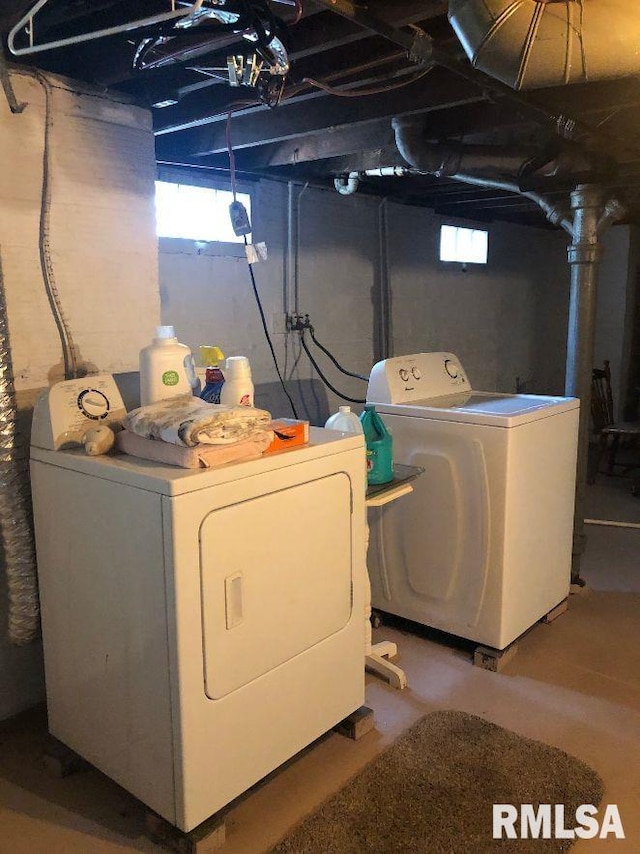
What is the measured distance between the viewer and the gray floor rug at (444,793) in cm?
170

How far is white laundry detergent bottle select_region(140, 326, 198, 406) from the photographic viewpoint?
6.40 feet

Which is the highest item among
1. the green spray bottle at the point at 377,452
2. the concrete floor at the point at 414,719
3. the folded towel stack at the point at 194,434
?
the folded towel stack at the point at 194,434

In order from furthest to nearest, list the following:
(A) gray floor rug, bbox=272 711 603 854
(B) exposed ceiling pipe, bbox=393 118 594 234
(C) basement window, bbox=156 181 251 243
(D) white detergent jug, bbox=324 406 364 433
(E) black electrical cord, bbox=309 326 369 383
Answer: (E) black electrical cord, bbox=309 326 369 383
(C) basement window, bbox=156 181 251 243
(B) exposed ceiling pipe, bbox=393 118 594 234
(D) white detergent jug, bbox=324 406 364 433
(A) gray floor rug, bbox=272 711 603 854

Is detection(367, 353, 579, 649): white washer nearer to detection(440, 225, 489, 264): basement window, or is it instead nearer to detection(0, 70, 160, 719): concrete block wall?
detection(0, 70, 160, 719): concrete block wall

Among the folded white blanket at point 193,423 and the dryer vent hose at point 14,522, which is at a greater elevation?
the folded white blanket at point 193,423

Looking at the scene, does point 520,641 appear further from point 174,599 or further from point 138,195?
point 138,195

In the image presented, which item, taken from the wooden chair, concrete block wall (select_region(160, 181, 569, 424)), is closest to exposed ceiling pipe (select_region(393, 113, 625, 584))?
concrete block wall (select_region(160, 181, 569, 424))

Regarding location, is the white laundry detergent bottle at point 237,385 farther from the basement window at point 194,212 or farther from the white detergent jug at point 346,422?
the basement window at point 194,212

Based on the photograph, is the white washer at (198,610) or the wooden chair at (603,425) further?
the wooden chair at (603,425)

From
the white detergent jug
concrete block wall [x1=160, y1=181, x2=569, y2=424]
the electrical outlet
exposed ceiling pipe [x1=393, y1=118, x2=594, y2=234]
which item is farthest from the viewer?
the electrical outlet

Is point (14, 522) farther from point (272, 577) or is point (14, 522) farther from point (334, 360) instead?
point (334, 360)

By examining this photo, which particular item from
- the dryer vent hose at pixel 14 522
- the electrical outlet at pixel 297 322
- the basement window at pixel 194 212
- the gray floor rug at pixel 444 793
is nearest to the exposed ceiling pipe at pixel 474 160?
the basement window at pixel 194 212

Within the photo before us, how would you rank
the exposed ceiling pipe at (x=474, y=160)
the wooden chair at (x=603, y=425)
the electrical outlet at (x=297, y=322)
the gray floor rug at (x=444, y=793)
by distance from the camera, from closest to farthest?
the gray floor rug at (x=444, y=793) < the exposed ceiling pipe at (x=474, y=160) < the electrical outlet at (x=297, y=322) < the wooden chair at (x=603, y=425)

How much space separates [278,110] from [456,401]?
1.39 meters
